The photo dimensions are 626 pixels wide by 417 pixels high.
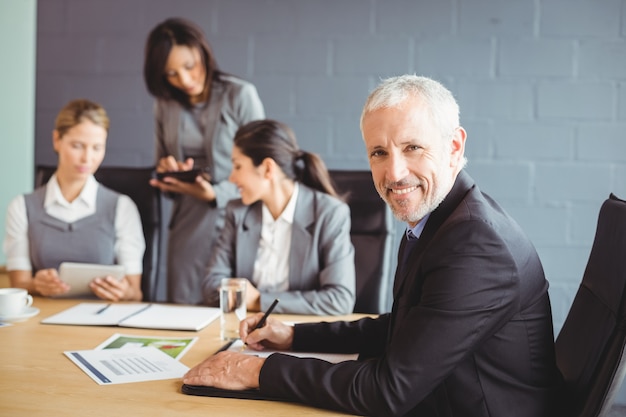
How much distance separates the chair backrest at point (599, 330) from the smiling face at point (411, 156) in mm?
317

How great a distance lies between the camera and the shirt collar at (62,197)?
2348mm

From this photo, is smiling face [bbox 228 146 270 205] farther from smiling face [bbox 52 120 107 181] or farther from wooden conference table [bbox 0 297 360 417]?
wooden conference table [bbox 0 297 360 417]

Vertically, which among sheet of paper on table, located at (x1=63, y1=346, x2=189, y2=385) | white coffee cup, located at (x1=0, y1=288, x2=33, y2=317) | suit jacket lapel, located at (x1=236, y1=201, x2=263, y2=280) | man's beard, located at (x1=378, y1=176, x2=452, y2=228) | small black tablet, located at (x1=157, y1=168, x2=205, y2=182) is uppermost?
small black tablet, located at (x1=157, y1=168, x2=205, y2=182)

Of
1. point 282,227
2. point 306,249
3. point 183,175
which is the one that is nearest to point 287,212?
point 282,227

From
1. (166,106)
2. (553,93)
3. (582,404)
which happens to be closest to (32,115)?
(166,106)

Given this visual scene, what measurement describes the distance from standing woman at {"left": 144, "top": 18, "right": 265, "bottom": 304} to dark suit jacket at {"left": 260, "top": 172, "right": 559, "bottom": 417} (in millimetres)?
1500

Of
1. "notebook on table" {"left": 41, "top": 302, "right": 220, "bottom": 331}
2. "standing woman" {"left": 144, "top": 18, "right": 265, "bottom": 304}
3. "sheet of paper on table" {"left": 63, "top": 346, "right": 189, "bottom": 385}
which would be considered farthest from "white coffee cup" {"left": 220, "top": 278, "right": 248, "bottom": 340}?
"standing woman" {"left": 144, "top": 18, "right": 265, "bottom": 304}

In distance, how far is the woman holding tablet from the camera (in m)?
2.30

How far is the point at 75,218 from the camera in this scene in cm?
236

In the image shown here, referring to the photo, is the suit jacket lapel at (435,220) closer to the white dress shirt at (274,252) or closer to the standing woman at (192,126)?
the white dress shirt at (274,252)

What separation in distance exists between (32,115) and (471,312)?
2.69 metres

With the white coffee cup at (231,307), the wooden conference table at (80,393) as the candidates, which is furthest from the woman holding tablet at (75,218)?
the wooden conference table at (80,393)

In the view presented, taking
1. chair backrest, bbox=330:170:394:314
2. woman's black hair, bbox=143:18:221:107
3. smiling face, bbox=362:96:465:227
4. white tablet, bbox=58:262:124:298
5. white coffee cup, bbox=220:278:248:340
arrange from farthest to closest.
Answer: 1. woman's black hair, bbox=143:18:221:107
2. chair backrest, bbox=330:170:394:314
3. white tablet, bbox=58:262:124:298
4. white coffee cup, bbox=220:278:248:340
5. smiling face, bbox=362:96:465:227

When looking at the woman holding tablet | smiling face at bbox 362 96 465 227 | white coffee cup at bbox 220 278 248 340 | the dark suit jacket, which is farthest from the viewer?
the woman holding tablet
